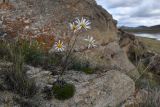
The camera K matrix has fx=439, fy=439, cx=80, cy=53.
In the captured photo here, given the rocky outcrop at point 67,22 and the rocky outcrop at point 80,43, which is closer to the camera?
the rocky outcrop at point 80,43

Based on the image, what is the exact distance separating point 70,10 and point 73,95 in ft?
11.0

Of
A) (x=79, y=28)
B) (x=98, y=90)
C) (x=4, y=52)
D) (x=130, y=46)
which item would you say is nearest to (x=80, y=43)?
(x=98, y=90)

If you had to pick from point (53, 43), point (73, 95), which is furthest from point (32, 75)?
point (53, 43)

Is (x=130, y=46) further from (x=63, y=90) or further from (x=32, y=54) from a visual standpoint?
(x=63, y=90)

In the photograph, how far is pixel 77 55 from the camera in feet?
29.1

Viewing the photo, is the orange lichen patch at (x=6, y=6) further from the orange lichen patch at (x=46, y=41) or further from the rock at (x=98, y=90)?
the rock at (x=98, y=90)

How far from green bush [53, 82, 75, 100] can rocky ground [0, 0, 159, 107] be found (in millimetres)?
72

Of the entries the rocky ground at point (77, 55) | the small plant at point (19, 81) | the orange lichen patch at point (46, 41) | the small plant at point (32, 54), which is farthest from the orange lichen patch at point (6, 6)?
the small plant at point (19, 81)

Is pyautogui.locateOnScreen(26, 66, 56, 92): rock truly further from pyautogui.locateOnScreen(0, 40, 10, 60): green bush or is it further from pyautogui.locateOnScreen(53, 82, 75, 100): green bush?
pyautogui.locateOnScreen(0, 40, 10, 60): green bush

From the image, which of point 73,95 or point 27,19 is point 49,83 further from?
point 27,19

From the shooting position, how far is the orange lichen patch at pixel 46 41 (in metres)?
8.77

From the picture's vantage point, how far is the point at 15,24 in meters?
9.06

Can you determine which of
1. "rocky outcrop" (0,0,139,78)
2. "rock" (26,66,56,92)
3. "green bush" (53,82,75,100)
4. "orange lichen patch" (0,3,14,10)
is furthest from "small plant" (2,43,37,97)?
"orange lichen patch" (0,3,14,10)

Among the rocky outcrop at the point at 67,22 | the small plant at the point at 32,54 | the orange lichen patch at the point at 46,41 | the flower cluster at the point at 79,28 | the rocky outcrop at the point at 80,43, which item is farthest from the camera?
the rocky outcrop at the point at 67,22
